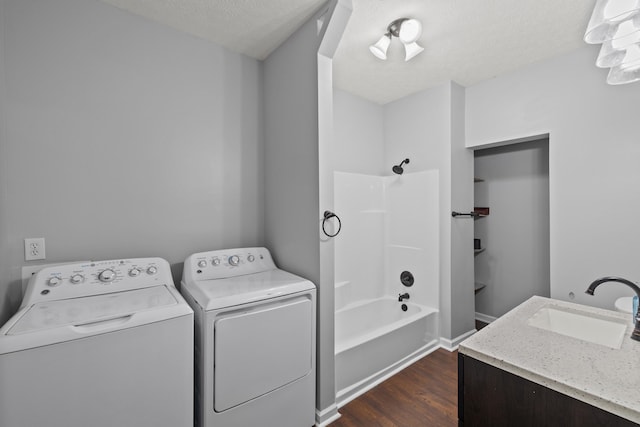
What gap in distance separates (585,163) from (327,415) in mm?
2646

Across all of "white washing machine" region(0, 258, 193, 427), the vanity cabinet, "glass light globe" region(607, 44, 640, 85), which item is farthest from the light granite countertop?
"white washing machine" region(0, 258, 193, 427)

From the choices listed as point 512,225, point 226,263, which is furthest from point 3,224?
point 512,225

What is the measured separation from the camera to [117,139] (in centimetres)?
174

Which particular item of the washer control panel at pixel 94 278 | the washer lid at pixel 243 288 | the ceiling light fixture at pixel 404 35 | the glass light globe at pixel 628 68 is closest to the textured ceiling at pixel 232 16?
the ceiling light fixture at pixel 404 35

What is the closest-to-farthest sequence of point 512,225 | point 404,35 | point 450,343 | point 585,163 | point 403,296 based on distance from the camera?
point 404,35 < point 585,163 < point 450,343 < point 403,296 < point 512,225

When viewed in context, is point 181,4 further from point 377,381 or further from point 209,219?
point 377,381

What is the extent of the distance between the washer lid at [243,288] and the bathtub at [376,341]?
0.64 meters

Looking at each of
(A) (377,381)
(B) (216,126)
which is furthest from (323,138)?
(A) (377,381)

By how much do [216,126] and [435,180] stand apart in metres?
2.08

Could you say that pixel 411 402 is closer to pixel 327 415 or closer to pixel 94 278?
pixel 327 415

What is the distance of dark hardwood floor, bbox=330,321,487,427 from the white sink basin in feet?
2.99

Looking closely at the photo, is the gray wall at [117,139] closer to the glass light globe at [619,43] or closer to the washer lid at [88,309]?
the washer lid at [88,309]

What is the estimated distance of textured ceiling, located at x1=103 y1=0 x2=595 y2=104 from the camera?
1.70 meters

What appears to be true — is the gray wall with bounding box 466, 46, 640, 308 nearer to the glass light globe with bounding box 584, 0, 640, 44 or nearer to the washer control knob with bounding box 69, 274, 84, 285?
the glass light globe with bounding box 584, 0, 640, 44
